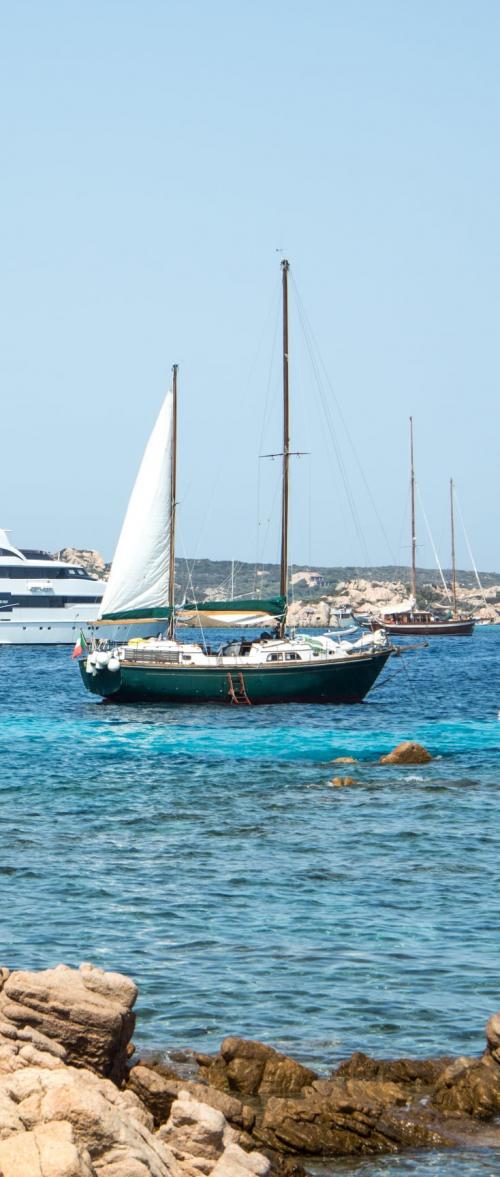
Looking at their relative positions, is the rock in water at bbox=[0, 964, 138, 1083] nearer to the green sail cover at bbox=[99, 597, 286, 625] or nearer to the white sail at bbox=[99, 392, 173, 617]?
the green sail cover at bbox=[99, 597, 286, 625]

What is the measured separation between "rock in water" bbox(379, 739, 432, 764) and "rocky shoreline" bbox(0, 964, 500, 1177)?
2007cm

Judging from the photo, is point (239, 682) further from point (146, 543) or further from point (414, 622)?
point (414, 622)

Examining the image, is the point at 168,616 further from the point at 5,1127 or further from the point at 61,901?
the point at 5,1127

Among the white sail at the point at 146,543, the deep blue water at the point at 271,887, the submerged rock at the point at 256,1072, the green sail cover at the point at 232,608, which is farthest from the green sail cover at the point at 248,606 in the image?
the submerged rock at the point at 256,1072

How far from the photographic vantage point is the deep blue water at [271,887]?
40.6 feet

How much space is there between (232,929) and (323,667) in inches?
1177

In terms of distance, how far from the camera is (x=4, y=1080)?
7.88 m

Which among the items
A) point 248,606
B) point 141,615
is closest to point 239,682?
point 248,606

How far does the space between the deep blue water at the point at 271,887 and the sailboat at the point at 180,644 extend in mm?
8248

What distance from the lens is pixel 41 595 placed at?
302 ft

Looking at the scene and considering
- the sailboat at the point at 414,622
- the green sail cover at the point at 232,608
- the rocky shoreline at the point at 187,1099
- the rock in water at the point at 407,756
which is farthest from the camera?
the sailboat at the point at 414,622

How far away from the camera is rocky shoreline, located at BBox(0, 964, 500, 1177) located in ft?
24.0

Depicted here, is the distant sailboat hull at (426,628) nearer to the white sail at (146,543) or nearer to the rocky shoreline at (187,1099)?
the white sail at (146,543)

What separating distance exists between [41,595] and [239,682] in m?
49.6
